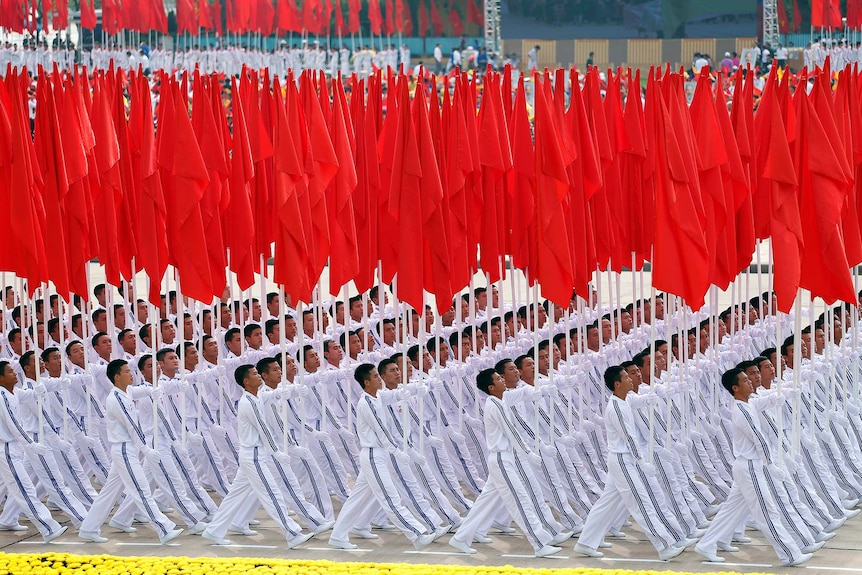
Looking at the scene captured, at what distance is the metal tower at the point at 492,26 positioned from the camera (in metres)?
37.5

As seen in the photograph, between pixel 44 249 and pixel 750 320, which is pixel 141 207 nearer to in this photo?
pixel 44 249

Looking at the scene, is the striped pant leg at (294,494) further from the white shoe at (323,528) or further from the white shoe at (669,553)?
the white shoe at (669,553)

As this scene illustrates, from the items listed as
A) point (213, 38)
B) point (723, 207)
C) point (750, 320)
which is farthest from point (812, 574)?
point (213, 38)

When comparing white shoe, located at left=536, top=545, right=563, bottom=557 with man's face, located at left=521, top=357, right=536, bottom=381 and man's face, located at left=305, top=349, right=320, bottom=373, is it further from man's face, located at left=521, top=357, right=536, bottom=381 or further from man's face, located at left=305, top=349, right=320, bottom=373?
man's face, located at left=305, top=349, right=320, bottom=373

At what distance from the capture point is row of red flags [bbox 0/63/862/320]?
32.6ft

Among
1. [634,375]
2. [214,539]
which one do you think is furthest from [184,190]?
[634,375]

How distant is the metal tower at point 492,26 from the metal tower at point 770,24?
7.32m

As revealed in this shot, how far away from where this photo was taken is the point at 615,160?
1200 cm

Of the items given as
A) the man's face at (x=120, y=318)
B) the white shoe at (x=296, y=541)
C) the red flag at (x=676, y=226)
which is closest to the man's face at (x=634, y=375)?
the red flag at (x=676, y=226)

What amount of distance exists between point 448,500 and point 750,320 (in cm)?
473

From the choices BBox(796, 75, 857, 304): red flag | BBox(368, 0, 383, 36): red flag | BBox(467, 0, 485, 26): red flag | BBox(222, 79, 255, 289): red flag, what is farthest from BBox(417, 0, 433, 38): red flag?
BBox(796, 75, 857, 304): red flag

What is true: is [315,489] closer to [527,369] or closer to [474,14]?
[527,369]

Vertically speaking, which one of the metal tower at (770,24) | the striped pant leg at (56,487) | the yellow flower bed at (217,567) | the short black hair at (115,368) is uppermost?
the metal tower at (770,24)

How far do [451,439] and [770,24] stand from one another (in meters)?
24.9
